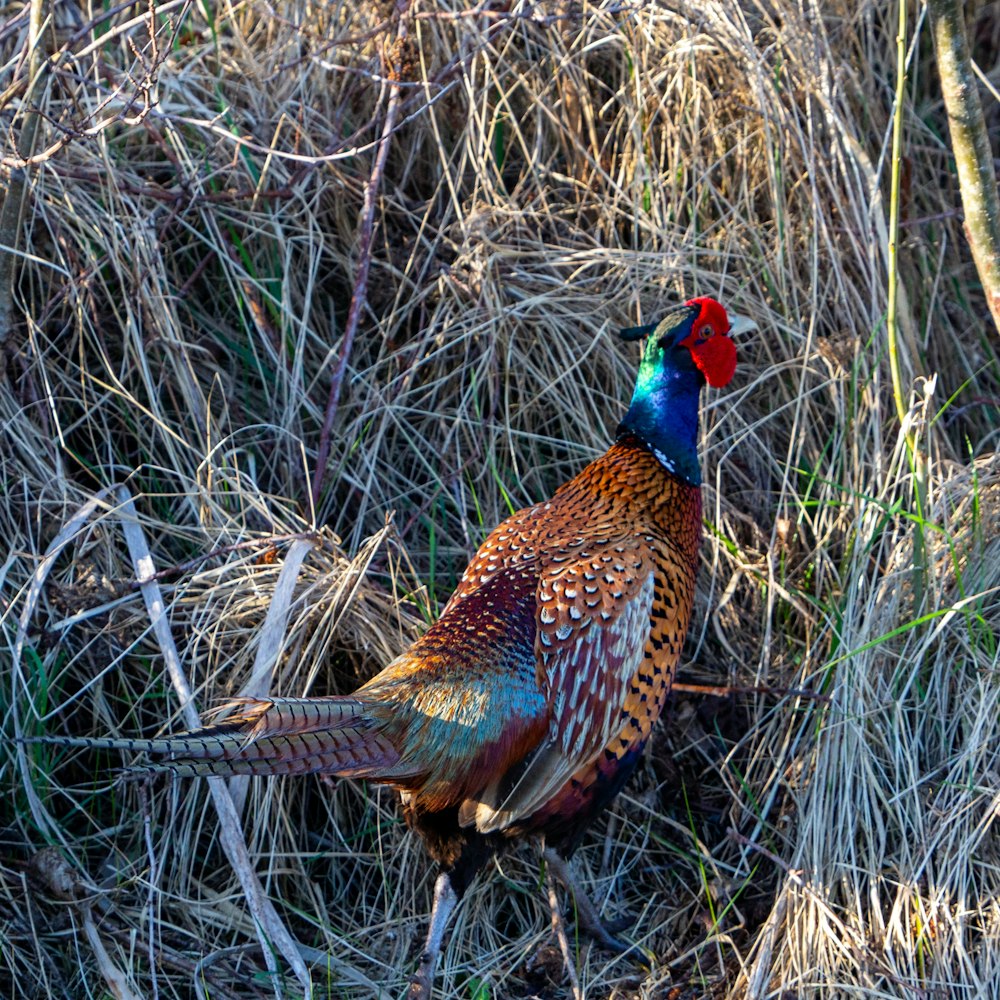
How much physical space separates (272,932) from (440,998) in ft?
1.26

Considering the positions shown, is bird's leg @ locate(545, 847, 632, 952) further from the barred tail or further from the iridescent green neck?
the iridescent green neck

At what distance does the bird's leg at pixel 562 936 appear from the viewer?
2510 millimetres

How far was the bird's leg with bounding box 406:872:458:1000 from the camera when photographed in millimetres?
2451

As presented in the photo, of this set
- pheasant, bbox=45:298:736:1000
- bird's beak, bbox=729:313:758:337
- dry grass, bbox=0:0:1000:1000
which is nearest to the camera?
pheasant, bbox=45:298:736:1000

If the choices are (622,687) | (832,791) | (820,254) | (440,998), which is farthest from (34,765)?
(820,254)

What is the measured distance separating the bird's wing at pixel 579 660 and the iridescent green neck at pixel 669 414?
12.3 inches

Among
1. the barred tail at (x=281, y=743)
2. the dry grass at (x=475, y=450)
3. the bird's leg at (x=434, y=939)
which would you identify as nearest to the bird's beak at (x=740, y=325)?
the dry grass at (x=475, y=450)

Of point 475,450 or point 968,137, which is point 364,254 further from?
point 968,137

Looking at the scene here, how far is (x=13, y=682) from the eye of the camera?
8.68 ft

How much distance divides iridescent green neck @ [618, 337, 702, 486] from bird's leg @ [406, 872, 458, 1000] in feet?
3.43

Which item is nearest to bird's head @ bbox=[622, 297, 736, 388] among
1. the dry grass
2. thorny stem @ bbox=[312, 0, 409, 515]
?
the dry grass

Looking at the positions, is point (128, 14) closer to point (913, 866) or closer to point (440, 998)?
point (440, 998)

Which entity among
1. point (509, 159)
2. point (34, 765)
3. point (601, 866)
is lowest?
point (601, 866)

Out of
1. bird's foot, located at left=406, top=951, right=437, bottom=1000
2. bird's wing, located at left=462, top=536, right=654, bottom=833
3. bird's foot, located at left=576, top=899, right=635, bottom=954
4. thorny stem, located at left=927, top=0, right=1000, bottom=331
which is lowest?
bird's foot, located at left=576, top=899, right=635, bottom=954
